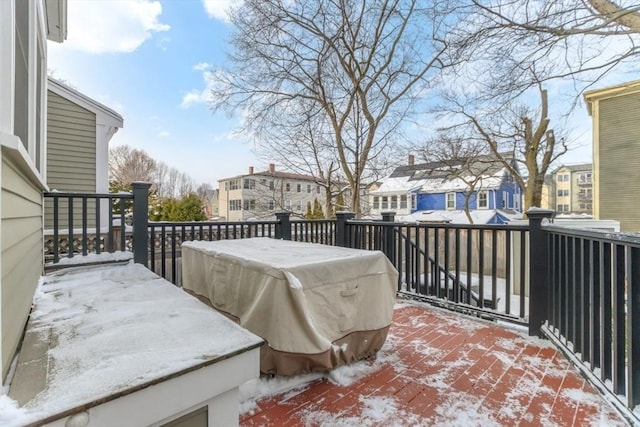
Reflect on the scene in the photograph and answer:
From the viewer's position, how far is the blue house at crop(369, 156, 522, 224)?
17469mm

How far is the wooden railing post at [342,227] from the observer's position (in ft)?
15.5

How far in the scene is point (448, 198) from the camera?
2016 cm

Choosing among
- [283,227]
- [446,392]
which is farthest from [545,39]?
[446,392]

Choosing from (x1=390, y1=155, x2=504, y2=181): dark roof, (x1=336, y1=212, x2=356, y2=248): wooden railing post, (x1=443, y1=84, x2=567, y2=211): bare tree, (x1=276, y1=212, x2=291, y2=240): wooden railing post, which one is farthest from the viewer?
(x1=390, y1=155, x2=504, y2=181): dark roof

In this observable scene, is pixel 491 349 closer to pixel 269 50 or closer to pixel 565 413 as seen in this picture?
pixel 565 413

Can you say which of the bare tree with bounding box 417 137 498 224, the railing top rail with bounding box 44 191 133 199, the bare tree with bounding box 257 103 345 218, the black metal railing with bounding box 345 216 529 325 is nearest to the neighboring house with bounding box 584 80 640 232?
the bare tree with bounding box 417 137 498 224

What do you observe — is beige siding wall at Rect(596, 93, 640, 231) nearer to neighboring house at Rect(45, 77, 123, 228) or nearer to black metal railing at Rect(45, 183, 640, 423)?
black metal railing at Rect(45, 183, 640, 423)

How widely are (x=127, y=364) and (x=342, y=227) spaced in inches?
152

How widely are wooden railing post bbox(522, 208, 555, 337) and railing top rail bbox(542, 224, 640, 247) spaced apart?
0.75ft

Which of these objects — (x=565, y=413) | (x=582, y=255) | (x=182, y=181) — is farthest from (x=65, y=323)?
(x=182, y=181)

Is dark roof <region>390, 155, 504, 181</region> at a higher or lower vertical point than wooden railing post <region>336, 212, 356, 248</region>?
higher

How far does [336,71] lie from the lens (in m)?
8.45

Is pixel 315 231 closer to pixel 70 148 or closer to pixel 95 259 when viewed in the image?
pixel 95 259

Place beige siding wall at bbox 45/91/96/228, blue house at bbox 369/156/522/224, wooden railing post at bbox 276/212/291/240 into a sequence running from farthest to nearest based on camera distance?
blue house at bbox 369/156/522/224 < beige siding wall at bbox 45/91/96/228 < wooden railing post at bbox 276/212/291/240
